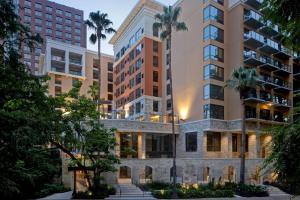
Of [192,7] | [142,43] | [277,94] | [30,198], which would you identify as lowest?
[30,198]

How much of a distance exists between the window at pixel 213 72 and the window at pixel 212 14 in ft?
22.2

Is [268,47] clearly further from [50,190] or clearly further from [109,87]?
[109,87]

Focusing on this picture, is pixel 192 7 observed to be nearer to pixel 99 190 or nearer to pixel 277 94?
pixel 277 94

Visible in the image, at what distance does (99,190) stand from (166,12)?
19.1 metres

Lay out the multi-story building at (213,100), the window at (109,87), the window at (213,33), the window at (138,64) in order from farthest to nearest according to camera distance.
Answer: the window at (109,87) → the window at (138,64) → the window at (213,33) → the multi-story building at (213,100)

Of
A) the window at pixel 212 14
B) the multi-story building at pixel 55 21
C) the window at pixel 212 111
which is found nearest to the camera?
the window at pixel 212 111

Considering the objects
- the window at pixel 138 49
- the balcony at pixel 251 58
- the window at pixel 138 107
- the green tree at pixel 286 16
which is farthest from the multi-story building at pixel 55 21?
the green tree at pixel 286 16

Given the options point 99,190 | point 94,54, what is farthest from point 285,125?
point 94,54

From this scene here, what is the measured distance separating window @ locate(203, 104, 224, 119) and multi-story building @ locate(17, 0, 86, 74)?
77.7m

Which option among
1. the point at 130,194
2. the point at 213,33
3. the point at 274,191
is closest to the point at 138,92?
the point at 213,33

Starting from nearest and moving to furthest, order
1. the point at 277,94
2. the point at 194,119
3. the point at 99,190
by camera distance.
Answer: the point at 99,190 < the point at 194,119 < the point at 277,94

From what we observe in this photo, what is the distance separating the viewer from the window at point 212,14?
43781 mm

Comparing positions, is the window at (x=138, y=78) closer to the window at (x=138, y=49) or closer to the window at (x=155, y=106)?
the window at (x=138, y=49)

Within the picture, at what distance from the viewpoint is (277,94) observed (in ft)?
162
